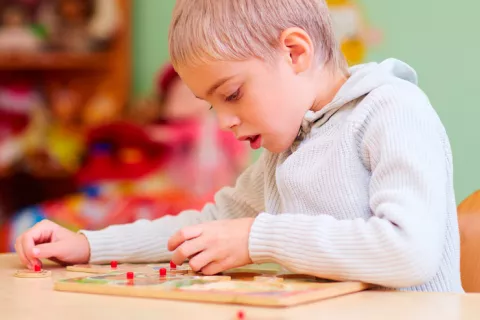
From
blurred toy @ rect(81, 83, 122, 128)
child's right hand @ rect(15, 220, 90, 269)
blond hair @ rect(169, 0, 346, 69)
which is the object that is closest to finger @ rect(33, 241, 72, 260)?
child's right hand @ rect(15, 220, 90, 269)

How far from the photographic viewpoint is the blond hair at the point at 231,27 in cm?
100

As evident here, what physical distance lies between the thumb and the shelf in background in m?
1.71

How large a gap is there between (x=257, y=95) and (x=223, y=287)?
0.31 m

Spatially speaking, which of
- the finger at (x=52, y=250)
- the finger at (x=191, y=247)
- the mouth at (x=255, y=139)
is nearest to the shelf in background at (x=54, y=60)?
the finger at (x=52, y=250)

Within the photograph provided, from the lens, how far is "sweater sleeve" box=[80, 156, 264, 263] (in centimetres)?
121

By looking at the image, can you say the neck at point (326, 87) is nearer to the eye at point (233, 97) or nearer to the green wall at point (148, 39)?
the eye at point (233, 97)

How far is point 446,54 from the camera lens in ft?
6.31

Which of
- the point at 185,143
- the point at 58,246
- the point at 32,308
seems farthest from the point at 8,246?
the point at 32,308

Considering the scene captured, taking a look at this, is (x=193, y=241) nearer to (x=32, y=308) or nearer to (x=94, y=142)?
(x=32, y=308)

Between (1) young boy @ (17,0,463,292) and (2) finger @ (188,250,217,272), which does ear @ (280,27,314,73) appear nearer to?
(1) young boy @ (17,0,463,292)

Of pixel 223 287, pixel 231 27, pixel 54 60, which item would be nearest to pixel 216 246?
pixel 223 287

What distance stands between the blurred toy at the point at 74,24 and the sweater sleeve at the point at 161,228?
163 cm

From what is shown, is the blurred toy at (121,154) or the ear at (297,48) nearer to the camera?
the ear at (297,48)

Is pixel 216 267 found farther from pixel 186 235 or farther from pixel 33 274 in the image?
pixel 33 274
